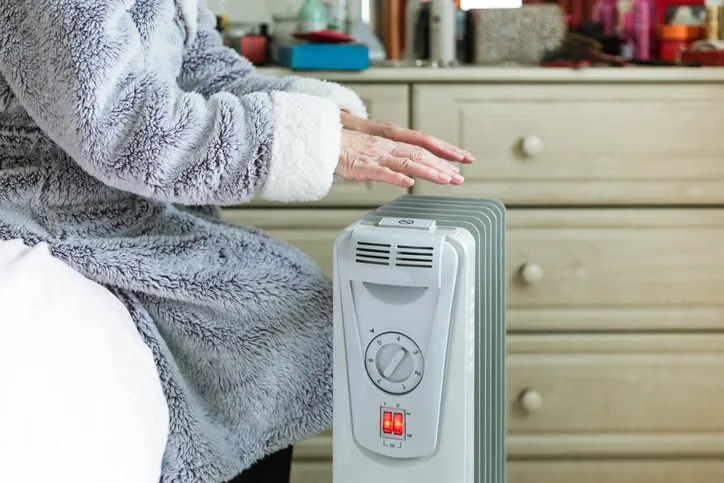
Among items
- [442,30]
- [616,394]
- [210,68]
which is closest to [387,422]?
[210,68]

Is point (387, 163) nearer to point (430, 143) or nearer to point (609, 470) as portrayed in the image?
point (430, 143)

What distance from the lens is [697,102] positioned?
1.47 m

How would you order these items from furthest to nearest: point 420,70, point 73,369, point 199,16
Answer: point 420,70 < point 199,16 < point 73,369

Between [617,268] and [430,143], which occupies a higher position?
[430,143]

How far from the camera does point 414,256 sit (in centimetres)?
76

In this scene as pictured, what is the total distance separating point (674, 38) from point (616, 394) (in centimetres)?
72

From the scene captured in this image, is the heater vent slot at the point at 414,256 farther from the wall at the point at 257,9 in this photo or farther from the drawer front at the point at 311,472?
the wall at the point at 257,9

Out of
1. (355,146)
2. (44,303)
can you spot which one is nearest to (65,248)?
(44,303)

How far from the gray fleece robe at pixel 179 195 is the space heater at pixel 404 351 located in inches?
3.6

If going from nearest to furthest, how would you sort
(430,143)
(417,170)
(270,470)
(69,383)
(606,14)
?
1. (69,383)
2. (417,170)
3. (430,143)
4. (270,470)
5. (606,14)

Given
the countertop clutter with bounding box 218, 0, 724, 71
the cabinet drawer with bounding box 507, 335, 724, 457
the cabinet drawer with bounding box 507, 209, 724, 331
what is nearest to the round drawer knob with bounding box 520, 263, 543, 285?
the cabinet drawer with bounding box 507, 209, 724, 331

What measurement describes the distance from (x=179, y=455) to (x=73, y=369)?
0.20 metres

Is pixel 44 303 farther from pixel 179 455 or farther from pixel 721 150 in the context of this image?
pixel 721 150

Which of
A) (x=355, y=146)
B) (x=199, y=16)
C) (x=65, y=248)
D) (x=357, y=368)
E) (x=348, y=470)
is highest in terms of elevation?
(x=199, y=16)
